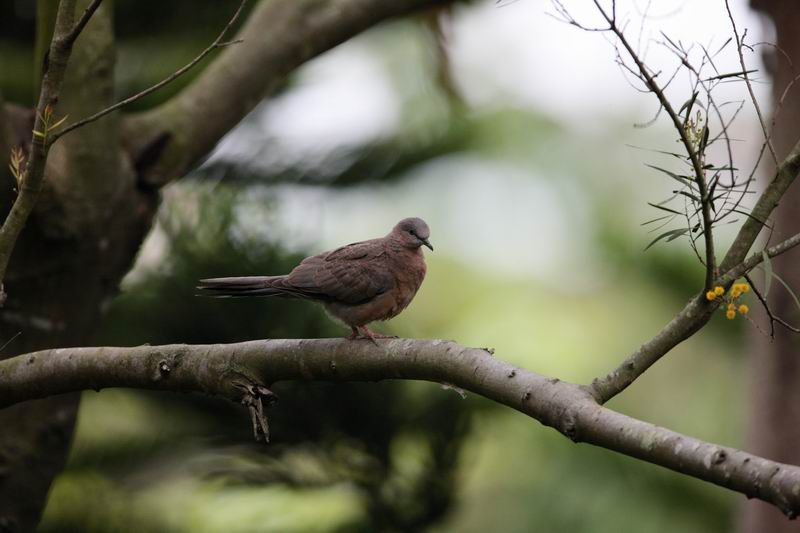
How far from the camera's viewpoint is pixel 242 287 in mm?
3334

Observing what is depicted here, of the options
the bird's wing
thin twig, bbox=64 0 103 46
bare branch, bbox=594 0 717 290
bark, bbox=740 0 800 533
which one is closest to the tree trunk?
the bird's wing

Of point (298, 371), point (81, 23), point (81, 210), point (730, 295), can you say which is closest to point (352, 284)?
point (298, 371)

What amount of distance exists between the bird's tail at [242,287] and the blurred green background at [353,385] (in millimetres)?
1201

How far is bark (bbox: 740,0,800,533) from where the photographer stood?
4.96 m

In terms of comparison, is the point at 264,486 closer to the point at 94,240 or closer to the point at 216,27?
the point at 94,240

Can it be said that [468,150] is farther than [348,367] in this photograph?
Yes

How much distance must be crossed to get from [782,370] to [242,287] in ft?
10.2

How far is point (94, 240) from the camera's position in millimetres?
3971

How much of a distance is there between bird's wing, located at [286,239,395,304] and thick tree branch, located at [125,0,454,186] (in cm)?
110

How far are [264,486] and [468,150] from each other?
271 cm

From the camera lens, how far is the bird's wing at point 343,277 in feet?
11.4

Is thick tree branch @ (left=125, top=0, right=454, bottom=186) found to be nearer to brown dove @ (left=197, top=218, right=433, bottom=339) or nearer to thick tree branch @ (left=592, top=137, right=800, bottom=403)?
brown dove @ (left=197, top=218, right=433, bottom=339)

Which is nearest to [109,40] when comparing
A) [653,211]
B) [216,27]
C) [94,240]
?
[94,240]

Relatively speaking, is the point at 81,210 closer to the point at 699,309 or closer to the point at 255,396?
the point at 255,396
